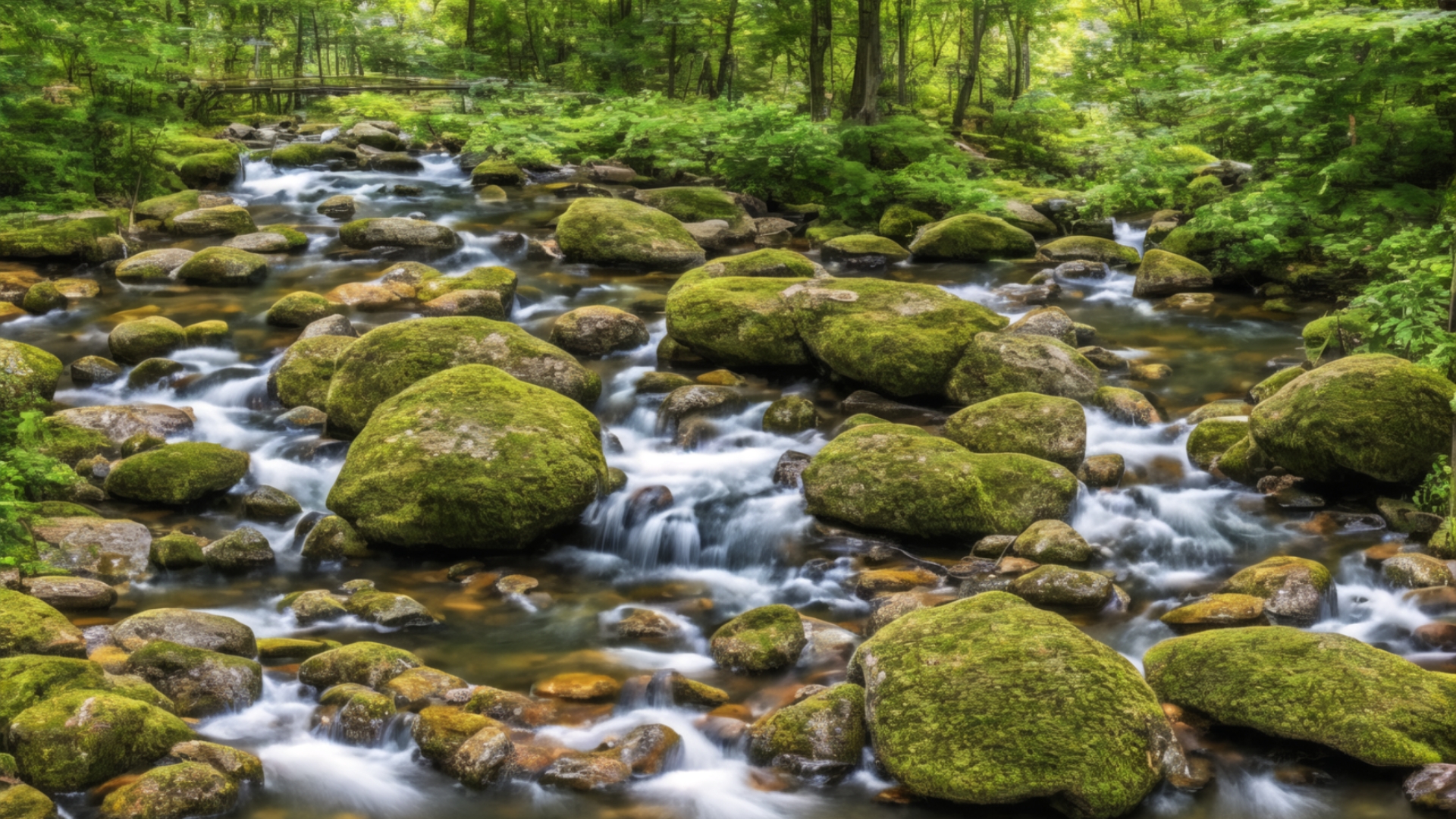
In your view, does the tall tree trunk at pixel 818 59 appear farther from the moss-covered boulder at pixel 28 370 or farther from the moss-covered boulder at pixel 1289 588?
the moss-covered boulder at pixel 1289 588

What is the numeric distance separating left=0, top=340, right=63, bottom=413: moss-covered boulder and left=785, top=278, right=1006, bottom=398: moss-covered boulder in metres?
6.98

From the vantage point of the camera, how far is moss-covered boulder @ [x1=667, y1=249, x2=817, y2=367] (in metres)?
10.1

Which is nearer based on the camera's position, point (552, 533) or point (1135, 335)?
point (552, 533)

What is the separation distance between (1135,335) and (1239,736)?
26.0 ft

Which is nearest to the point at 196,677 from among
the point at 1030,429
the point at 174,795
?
the point at 174,795

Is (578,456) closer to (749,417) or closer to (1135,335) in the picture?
(749,417)

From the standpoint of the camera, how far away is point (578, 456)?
758cm

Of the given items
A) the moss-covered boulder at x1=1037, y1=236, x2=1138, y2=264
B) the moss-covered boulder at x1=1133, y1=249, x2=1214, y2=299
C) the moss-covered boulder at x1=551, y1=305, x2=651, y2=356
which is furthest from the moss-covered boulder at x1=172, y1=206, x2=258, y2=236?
the moss-covered boulder at x1=1133, y1=249, x2=1214, y2=299

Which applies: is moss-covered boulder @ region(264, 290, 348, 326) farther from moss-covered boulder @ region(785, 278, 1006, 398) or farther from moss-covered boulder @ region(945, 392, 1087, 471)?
moss-covered boulder @ region(945, 392, 1087, 471)

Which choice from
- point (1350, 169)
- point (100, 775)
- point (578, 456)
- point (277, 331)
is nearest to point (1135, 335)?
point (1350, 169)

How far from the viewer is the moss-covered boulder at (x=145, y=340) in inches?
418

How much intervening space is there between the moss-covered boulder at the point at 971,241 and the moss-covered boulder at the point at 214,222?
10557 millimetres

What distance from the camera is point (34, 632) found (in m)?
4.95

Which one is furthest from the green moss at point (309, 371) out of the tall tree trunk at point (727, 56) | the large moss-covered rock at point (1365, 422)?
the tall tree trunk at point (727, 56)
